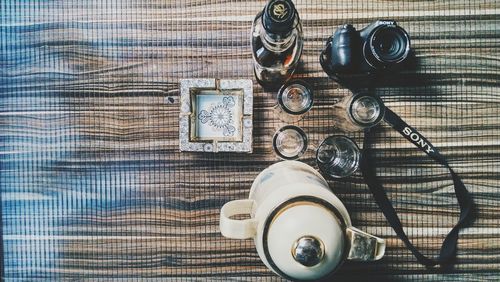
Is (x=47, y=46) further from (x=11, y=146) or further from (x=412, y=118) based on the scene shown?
(x=412, y=118)

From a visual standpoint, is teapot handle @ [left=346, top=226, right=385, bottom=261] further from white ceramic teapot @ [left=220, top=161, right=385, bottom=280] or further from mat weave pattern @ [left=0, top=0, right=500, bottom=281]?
mat weave pattern @ [left=0, top=0, right=500, bottom=281]

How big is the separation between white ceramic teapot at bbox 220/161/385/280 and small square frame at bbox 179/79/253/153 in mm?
196

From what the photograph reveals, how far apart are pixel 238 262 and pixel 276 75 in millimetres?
485

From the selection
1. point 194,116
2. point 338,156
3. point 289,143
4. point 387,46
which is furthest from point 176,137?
point 387,46

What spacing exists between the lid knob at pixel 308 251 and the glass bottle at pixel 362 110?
0.34 metres

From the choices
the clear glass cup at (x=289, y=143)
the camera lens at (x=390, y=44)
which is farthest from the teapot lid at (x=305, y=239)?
the camera lens at (x=390, y=44)

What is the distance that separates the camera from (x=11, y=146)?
95 cm

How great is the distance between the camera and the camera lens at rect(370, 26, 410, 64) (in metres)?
0.77

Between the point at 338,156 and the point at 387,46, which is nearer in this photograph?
the point at 387,46

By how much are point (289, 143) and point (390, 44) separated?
321 millimetres

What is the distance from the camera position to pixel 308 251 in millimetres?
624

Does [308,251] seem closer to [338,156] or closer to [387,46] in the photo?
[338,156]

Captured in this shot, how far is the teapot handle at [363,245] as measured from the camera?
0.66 m

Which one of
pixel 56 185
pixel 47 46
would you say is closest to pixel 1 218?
pixel 56 185
